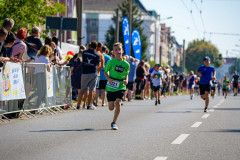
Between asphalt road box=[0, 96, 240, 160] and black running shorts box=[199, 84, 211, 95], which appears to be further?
black running shorts box=[199, 84, 211, 95]

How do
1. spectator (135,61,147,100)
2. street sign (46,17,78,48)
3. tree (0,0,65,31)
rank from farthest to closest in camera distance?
1. spectator (135,61,147,100)
2. tree (0,0,65,31)
3. street sign (46,17,78,48)

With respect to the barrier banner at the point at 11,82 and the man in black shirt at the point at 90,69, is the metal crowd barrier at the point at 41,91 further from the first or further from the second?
the man in black shirt at the point at 90,69

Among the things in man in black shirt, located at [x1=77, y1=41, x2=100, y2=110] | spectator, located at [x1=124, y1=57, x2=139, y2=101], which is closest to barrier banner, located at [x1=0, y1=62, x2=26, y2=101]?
man in black shirt, located at [x1=77, y1=41, x2=100, y2=110]

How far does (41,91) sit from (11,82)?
1938 mm

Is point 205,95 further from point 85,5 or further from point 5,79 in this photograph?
point 85,5

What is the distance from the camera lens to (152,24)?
120938 mm

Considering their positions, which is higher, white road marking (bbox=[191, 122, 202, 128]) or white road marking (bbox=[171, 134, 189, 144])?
white road marking (bbox=[171, 134, 189, 144])

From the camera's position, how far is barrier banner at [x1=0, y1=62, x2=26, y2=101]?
1168 centimetres

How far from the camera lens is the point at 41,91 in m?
14.0

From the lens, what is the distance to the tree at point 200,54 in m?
139

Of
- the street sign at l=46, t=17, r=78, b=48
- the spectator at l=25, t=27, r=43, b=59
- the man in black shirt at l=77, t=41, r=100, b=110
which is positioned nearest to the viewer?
the spectator at l=25, t=27, r=43, b=59

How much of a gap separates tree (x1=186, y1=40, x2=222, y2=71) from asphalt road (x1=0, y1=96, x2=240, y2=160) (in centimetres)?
12776

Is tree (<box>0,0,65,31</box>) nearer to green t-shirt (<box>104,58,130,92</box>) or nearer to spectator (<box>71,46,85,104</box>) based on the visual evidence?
spectator (<box>71,46,85,104</box>)

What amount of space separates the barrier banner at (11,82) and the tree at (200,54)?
12748 centimetres
